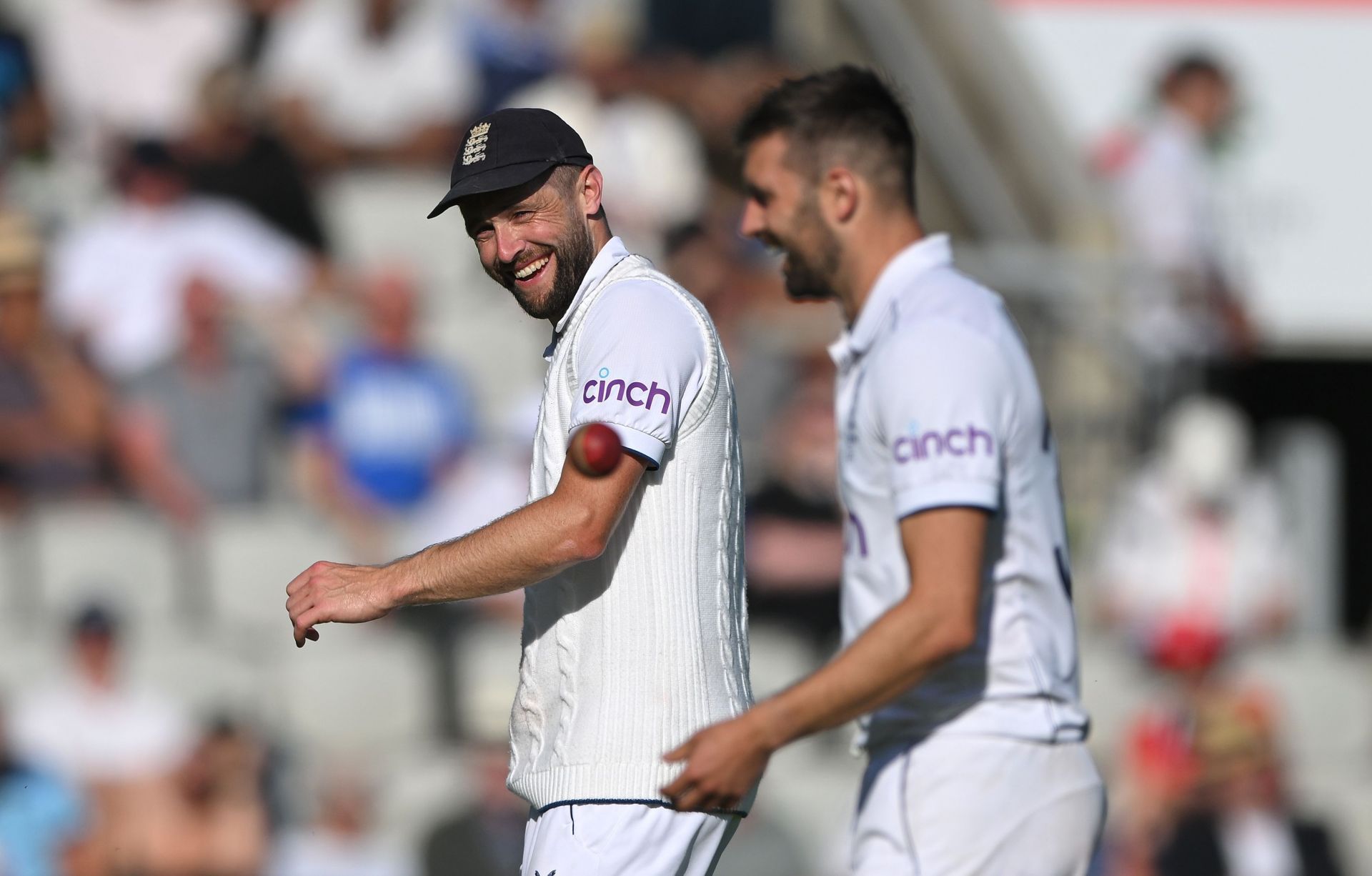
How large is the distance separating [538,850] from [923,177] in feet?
31.8

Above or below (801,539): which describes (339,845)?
below

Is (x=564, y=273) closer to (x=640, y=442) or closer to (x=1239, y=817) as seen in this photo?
(x=640, y=442)

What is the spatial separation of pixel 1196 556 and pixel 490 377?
3531 millimetres

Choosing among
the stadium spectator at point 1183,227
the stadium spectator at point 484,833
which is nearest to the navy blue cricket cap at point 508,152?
the stadium spectator at point 484,833

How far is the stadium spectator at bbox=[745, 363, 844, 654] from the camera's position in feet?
28.4

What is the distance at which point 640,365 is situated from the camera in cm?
313

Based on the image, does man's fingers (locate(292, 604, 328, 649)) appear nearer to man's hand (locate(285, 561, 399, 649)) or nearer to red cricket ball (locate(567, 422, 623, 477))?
man's hand (locate(285, 561, 399, 649))

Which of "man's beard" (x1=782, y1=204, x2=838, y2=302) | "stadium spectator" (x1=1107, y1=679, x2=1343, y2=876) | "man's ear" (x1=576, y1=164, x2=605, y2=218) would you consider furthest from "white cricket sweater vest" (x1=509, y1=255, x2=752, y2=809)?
"stadium spectator" (x1=1107, y1=679, x2=1343, y2=876)

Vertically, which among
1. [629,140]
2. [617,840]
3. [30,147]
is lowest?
[617,840]

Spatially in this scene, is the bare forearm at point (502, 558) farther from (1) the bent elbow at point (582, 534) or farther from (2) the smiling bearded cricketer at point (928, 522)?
(2) the smiling bearded cricketer at point (928, 522)

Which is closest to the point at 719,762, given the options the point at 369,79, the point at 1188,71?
the point at 369,79

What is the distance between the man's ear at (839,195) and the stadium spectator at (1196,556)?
588 cm

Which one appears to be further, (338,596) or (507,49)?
(507,49)

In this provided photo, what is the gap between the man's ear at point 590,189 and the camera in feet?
10.7
